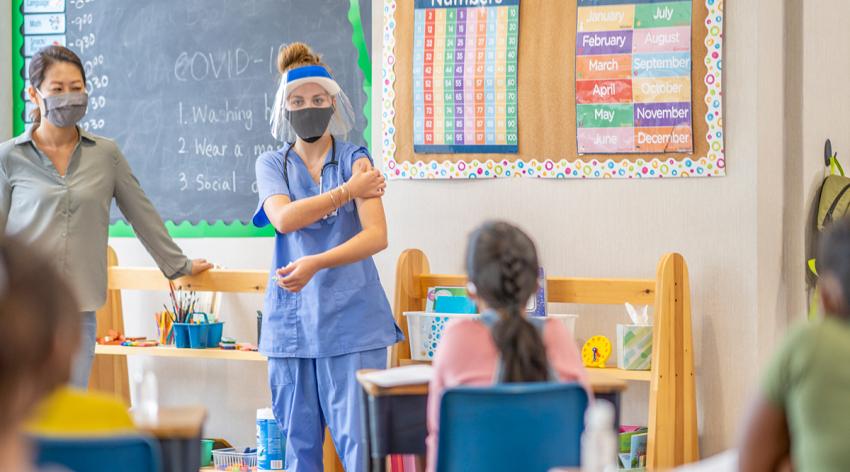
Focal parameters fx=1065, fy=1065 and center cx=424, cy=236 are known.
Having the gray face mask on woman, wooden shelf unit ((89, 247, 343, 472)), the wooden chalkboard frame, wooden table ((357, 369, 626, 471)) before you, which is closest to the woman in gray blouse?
the gray face mask on woman

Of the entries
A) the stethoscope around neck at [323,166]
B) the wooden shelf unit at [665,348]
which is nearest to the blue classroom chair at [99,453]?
the stethoscope around neck at [323,166]

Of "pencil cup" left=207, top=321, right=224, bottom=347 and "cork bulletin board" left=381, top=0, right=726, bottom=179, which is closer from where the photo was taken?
"cork bulletin board" left=381, top=0, right=726, bottom=179

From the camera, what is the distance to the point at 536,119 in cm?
370

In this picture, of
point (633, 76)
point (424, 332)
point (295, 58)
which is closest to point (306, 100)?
point (295, 58)

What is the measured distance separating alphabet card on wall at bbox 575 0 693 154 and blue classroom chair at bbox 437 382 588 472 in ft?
5.69

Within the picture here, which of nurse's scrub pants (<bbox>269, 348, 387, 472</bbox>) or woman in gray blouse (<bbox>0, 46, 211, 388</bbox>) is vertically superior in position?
woman in gray blouse (<bbox>0, 46, 211, 388</bbox>)

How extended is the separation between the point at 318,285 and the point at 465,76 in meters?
1.01

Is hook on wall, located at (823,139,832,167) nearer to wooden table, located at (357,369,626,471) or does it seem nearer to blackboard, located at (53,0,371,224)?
blackboard, located at (53,0,371,224)

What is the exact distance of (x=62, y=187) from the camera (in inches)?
128

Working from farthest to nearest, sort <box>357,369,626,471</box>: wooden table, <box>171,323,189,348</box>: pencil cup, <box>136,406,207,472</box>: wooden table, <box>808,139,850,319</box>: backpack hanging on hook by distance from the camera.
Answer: <box>171,323,189,348</box>: pencil cup
<box>808,139,850,319</box>: backpack hanging on hook
<box>357,369,626,471</box>: wooden table
<box>136,406,207,472</box>: wooden table

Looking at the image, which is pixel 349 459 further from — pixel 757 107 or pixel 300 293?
pixel 757 107

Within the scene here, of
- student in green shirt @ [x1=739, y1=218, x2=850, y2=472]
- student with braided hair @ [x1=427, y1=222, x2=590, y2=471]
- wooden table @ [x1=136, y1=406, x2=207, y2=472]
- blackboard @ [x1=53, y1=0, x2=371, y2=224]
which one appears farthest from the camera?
blackboard @ [x1=53, y1=0, x2=371, y2=224]

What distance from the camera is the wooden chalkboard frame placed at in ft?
13.1

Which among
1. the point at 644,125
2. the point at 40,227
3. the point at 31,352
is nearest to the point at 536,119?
the point at 644,125
